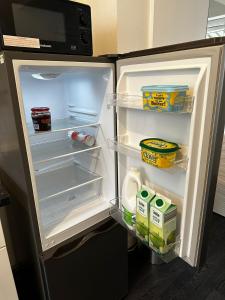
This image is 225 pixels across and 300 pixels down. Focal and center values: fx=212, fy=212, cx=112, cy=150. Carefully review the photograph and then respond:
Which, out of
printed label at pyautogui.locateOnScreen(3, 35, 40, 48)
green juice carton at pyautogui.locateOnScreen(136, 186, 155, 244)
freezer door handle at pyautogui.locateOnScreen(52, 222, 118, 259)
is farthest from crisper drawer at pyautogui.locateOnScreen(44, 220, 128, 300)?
printed label at pyautogui.locateOnScreen(3, 35, 40, 48)

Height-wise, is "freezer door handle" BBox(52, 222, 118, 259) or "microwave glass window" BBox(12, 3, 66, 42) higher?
"microwave glass window" BBox(12, 3, 66, 42)

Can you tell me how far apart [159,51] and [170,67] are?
79mm

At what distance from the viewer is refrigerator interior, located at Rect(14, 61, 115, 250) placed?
1.09 m

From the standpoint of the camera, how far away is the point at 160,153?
76 centimetres

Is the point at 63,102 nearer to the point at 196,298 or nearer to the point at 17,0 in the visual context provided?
the point at 17,0

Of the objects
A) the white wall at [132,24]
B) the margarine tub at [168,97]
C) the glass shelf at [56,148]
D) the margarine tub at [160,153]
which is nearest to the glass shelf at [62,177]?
the glass shelf at [56,148]

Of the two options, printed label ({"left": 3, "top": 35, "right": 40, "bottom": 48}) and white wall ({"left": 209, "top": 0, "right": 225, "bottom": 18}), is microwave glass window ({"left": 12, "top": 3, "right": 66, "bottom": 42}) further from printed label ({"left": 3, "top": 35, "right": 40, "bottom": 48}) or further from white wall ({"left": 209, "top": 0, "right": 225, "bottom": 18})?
white wall ({"left": 209, "top": 0, "right": 225, "bottom": 18})

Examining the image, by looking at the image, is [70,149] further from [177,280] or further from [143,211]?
[177,280]

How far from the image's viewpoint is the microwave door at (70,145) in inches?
40.8

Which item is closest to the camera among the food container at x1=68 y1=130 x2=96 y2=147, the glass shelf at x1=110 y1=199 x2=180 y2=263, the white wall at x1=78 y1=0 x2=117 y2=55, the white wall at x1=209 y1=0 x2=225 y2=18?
the glass shelf at x1=110 y1=199 x2=180 y2=263

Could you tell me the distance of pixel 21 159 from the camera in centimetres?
83

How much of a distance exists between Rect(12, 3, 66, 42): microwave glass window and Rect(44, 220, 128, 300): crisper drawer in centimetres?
95

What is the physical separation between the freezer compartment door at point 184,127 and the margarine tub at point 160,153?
1cm

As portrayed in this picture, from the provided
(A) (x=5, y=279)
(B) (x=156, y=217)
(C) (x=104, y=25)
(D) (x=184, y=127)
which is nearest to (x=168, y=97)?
(D) (x=184, y=127)
